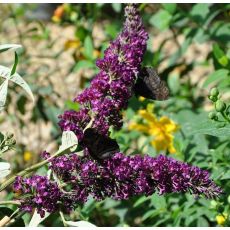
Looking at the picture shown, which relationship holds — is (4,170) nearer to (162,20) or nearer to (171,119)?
(171,119)

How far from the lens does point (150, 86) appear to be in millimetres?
1424

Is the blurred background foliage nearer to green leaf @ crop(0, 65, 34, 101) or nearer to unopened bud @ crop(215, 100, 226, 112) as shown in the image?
unopened bud @ crop(215, 100, 226, 112)

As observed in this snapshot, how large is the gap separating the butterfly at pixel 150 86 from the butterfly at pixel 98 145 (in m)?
0.21

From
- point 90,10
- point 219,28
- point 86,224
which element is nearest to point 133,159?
point 86,224

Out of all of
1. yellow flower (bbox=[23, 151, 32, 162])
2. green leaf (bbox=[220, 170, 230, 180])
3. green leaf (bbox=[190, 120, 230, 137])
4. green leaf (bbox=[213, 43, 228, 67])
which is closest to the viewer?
green leaf (bbox=[190, 120, 230, 137])

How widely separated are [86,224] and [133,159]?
0.65 ft

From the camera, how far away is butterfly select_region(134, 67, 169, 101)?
1.42 metres

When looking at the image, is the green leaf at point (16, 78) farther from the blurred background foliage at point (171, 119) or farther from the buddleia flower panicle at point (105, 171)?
the blurred background foliage at point (171, 119)

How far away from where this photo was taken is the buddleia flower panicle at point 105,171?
1.28 m

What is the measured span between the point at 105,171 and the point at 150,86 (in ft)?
0.86

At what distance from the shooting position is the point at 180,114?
2.42m

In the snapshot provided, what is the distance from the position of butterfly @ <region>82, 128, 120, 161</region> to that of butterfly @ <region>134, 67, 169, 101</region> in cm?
21

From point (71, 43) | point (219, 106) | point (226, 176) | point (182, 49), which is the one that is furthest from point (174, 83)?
point (219, 106)

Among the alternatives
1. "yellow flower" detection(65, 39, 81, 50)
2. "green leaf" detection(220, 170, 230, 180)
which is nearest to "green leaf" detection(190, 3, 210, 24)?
"yellow flower" detection(65, 39, 81, 50)
